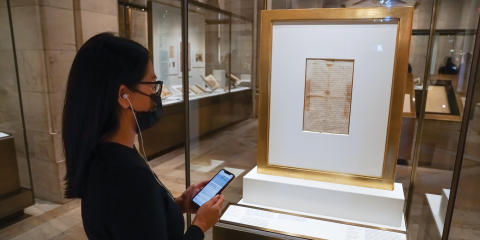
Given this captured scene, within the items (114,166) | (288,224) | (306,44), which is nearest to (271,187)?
(288,224)

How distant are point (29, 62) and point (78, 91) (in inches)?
120

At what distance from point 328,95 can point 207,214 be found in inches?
41.2

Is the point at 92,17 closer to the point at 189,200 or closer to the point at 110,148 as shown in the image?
the point at 189,200

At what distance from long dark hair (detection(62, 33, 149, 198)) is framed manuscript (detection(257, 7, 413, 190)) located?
1127 millimetres

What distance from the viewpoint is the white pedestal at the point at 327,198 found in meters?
1.83

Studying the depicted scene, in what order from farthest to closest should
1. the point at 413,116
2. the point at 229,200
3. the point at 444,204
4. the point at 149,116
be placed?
the point at 413,116 < the point at 229,200 < the point at 444,204 < the point at 149,116

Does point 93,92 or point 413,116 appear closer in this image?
point 93,92

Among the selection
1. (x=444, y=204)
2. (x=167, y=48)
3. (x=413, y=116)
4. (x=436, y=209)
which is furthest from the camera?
(x=167, y=48)

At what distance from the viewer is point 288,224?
1907mm

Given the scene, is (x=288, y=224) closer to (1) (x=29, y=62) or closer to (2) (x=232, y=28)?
(1) (x=29, y=62)

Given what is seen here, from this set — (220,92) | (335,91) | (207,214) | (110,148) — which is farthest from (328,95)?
(220,92)

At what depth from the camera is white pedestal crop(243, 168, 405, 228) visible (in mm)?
1832

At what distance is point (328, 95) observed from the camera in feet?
6.22

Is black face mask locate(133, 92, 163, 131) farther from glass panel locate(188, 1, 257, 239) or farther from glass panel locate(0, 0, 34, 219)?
Answer: glass panel locate(188, 1, 257, 239)
